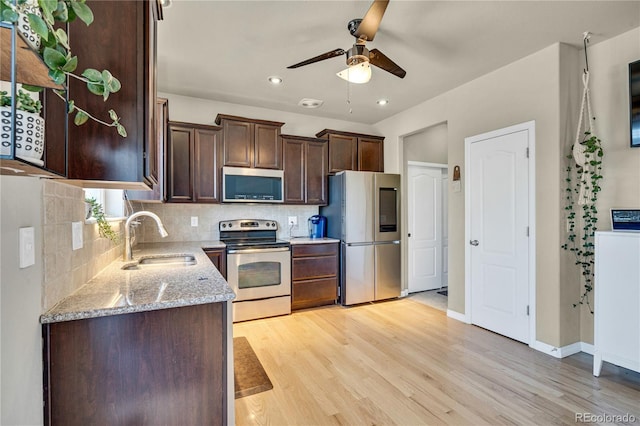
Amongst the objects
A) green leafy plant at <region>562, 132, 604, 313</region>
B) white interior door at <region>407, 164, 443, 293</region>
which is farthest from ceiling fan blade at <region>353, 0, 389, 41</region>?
white interior door at <region>407, 164, 443, 293</region>

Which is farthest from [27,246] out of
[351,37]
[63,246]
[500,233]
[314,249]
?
[500,233]

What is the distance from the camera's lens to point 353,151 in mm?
4449

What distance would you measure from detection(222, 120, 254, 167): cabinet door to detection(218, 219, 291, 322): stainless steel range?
3.24ft

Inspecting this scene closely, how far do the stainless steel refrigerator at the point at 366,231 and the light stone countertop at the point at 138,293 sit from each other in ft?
8.03

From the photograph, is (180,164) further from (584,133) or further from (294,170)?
(584,133)

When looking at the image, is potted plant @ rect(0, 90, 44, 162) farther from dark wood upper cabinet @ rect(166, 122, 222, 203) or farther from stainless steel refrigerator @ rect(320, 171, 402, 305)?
stainless steel refrigerator @ rect(320, 171, 402, 305)

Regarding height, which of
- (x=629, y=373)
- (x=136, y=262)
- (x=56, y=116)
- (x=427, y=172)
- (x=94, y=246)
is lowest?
(x=629, y=373)

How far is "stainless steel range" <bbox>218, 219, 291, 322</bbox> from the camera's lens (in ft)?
11.3

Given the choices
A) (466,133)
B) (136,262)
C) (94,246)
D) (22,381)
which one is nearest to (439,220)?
(466,133)

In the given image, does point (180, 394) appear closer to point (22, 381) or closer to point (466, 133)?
point (22, 381)

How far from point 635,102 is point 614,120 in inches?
8.0

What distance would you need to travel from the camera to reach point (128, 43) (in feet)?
4.01

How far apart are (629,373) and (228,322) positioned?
3.02 metres

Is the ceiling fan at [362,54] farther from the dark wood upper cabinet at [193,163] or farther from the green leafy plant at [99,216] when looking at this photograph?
the dark wood upper cabinet at [193,163]
